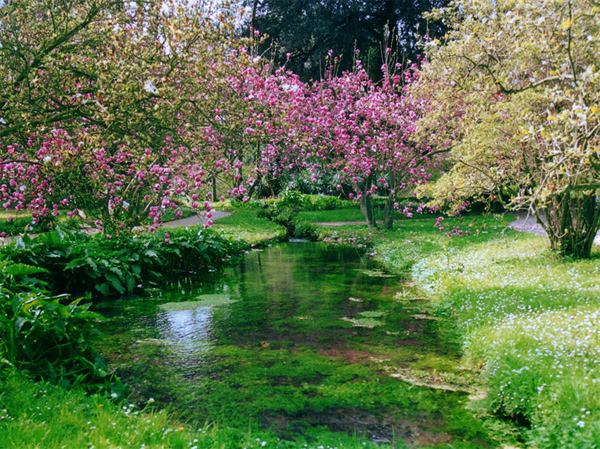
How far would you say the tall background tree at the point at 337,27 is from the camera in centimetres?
2716

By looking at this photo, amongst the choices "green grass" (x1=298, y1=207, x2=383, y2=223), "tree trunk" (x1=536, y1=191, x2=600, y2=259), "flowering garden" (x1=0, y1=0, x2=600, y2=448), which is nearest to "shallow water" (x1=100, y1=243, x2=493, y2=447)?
"flowering garden" (x1=0, y1=0, x2=600, y2=448)

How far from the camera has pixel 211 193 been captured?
8.68 m

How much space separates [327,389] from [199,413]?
148 cm

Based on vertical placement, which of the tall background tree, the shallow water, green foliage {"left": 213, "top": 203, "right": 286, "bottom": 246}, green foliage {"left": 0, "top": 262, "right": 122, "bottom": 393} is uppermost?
the tall background tree

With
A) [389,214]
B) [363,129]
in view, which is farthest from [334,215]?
[363,129]

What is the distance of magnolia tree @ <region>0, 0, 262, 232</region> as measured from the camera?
6.37 m

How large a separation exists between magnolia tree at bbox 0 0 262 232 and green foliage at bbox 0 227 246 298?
1694mm

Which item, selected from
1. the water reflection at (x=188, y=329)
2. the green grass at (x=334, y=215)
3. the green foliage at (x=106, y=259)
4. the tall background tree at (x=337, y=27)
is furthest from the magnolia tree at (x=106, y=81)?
the tall background tree at (x=337, y=27)

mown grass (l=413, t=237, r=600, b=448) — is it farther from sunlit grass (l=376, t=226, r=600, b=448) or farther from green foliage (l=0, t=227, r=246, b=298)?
green foliage (l=0, t=227, r=246, b=298)

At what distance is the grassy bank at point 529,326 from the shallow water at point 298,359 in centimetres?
43

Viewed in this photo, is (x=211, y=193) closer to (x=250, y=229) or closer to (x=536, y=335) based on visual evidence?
(x=536, y=335)

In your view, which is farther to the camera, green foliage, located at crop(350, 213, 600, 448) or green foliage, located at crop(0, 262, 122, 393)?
green foliage, located at crop(0, 262, 122, 393)

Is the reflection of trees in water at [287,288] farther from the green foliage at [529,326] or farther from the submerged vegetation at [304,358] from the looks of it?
the green foliage at [529,326]

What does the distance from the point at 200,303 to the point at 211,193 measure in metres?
2.31
